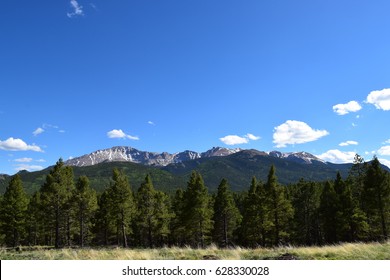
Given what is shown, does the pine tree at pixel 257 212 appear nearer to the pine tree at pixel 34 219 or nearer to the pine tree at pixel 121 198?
the pine tree at pixel 121 198

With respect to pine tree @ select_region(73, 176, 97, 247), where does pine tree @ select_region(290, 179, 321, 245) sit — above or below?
below

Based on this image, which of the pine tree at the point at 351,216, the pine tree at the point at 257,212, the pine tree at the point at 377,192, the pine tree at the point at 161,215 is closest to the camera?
the pine tree at the point at 377,192

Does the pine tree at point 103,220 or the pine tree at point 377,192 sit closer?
the pine tree at point 377,192

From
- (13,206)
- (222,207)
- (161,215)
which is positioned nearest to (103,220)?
(161,215)

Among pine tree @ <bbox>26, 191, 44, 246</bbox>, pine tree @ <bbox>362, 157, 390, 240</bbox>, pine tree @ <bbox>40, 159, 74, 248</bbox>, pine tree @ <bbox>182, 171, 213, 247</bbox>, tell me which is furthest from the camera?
pine tree @ <bbox>26, 191, 44, 246</bbox>

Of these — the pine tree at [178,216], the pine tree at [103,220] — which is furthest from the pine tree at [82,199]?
the pine tree at [178,216]

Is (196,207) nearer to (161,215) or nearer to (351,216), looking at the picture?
(161,215)

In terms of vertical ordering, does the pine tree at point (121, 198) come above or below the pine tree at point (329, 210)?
above

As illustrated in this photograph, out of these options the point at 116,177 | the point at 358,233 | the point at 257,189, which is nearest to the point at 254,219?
the point at 257,189

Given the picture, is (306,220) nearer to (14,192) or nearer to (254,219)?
(254,219)

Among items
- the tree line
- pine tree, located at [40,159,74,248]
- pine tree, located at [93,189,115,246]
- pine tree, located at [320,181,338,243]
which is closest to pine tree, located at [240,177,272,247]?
the tree line

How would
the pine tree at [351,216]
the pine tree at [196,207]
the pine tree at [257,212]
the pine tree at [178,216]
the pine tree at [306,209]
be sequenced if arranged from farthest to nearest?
the pine tree at [306,209] < the pine tree at [178,216] < the pine tree at [196,207] < the pine tree at [257,212] < the pine tree at [351,216]

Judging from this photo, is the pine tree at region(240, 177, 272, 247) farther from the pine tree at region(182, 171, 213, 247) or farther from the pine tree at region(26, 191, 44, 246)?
the pine tree at region(26, 191, 44, 246)
